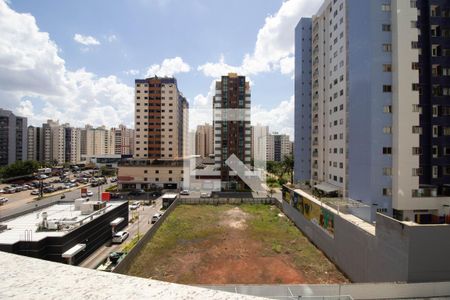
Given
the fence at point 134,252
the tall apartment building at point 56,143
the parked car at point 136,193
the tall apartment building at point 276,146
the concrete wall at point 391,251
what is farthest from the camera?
the tall apartment building at point 276,146

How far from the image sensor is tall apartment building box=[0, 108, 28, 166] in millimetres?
64688

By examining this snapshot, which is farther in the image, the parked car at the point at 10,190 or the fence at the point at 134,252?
the parked car at the point at 10,190

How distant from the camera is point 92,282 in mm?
3441

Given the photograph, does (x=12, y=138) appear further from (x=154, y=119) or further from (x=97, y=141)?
(x=154, y=119)

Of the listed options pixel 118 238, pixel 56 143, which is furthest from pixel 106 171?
pixel 118 238

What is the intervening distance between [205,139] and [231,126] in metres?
57.2

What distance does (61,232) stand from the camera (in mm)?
15109

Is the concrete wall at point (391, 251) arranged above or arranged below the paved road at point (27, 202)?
above

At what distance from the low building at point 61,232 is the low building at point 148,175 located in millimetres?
24139

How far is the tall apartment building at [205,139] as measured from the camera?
96.3 m

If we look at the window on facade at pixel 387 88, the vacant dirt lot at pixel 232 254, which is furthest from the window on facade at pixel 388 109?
the vacant dirt lot at pixel 232 254

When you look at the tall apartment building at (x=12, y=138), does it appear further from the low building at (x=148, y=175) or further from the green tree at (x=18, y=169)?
the low building at (x=148, y=175)

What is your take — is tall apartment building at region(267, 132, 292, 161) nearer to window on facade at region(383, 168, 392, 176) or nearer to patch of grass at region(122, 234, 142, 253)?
window on facade at region(383, 168, 392, 176)

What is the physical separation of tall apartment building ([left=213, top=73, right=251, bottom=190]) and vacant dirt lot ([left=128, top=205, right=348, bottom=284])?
66.6 ft
